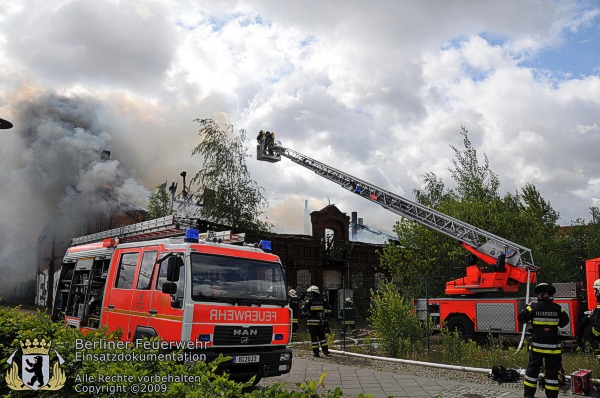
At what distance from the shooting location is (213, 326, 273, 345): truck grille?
6.23 metres

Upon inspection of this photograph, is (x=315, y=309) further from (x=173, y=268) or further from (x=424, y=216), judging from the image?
(x=424, y=216)

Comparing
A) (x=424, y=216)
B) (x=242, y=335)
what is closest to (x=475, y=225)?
(x=424, y=216)

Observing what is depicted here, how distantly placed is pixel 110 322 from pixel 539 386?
688 cm

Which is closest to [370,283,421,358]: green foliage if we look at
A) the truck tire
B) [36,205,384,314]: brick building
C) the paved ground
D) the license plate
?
the paved ground

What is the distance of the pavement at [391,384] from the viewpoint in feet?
23.2

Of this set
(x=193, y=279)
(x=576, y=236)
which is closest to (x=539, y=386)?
(x=193, y=279)

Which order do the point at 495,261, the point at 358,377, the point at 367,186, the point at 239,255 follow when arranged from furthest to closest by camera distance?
the point at 367,186, the point at 495,261, the point at 358,377, the point at 239,255

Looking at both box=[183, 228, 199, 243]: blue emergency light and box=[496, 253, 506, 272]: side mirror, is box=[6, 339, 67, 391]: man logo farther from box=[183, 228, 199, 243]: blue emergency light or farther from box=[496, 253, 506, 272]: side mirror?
box=[496, 253, 506, 272]: side mirror

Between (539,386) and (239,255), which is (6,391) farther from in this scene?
(539,386)

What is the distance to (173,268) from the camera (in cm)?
629

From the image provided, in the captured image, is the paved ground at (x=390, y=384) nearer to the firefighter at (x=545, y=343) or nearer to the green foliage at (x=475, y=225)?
the firefighter at (x=545, y=343)

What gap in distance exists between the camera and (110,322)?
7.58 m

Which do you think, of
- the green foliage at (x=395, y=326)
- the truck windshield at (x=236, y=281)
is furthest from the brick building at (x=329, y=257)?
the truck windshield at (x=236, y=281)

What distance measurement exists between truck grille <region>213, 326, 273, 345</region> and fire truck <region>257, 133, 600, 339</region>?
4.45m
